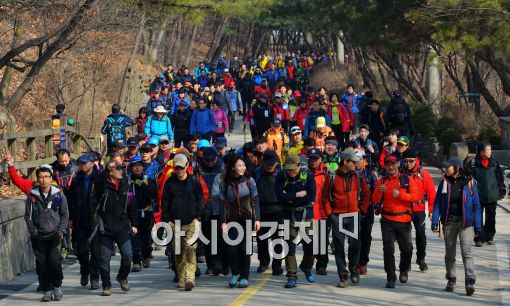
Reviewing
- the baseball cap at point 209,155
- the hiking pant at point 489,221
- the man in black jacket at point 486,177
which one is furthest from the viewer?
the hiking pant at point 489,221

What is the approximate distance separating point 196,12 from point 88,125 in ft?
38.6

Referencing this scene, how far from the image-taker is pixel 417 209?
13.6 m

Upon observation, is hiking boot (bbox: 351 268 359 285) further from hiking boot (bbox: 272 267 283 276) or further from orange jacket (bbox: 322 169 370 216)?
hiking boot (bbox: 272 267 283 276)

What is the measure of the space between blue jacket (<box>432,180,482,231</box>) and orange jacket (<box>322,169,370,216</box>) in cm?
92

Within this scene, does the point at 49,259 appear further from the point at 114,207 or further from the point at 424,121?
the point at 424,121

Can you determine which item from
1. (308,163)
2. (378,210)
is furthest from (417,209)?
(308,163)

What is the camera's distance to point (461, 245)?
1307cm

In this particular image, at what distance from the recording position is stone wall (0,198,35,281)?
577 inches

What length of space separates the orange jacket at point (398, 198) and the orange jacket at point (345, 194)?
0.28 meters

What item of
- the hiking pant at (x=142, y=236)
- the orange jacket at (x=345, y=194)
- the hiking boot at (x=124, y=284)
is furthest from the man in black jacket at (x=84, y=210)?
the orange jacket at (x=345, y=194)

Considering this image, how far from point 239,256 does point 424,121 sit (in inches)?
783

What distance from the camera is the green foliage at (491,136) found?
28000 mm

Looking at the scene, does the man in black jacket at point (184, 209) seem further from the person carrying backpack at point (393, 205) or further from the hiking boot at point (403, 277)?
the hiking boot at point (403, 277)

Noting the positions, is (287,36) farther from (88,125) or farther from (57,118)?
(57,118)
